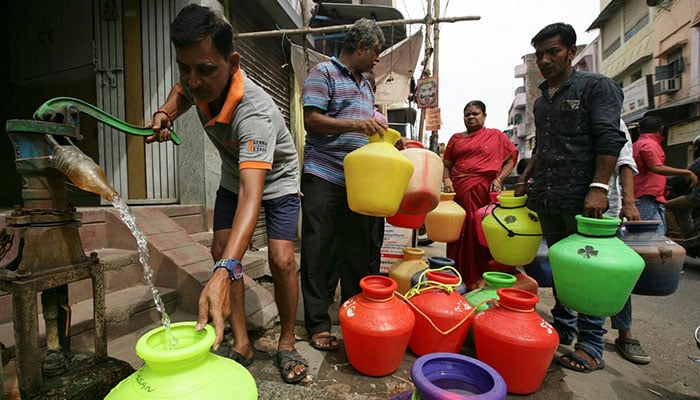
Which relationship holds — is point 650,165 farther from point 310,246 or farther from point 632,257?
point 310,246

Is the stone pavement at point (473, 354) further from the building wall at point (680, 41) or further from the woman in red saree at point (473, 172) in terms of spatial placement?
the building wall at point (680, 41)

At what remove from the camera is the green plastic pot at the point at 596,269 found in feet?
5.76

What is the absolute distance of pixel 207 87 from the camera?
60.0 inches

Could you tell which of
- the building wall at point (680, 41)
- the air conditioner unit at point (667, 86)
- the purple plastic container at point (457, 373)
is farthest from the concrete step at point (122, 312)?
the air conditioner unit at point (667, 86)

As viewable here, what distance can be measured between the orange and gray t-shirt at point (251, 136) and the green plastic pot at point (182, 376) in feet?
2.46

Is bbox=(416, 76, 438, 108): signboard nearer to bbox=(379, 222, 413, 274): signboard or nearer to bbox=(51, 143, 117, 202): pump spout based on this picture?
bbox=(379, 222, 413, 274): signboard

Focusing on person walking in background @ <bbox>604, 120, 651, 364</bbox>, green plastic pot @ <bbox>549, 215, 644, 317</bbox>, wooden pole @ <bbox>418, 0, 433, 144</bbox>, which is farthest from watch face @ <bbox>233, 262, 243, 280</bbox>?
wooden pole @ <bbox>418, 0, 433, 144</bbox>

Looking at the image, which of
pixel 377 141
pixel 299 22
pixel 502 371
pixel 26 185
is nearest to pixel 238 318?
pixel 26 185

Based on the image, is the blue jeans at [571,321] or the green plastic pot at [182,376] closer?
the green plastic pot at [182,376]

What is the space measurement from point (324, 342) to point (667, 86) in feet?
52.9

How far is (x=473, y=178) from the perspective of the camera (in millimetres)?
3859

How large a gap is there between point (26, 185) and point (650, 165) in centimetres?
505

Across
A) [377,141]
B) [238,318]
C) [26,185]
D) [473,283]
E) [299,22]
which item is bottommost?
A: [473,283]

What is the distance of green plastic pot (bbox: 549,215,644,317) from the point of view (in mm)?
1755
